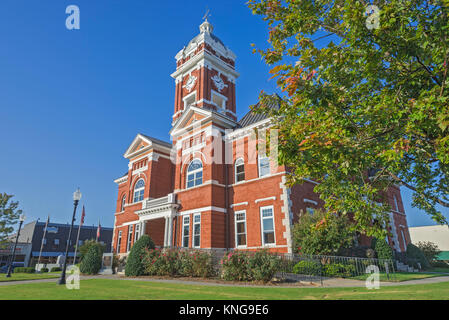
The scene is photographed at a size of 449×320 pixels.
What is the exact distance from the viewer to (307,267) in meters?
14.2

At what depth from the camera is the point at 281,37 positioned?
9.06 meters

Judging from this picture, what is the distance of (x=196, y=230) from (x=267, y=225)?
613cm

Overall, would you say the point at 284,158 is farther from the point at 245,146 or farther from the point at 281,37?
the point at 245,146

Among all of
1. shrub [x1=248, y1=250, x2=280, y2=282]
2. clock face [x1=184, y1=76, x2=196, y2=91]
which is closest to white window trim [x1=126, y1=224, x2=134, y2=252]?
clock face [x1=184, y1=76, x2=196, y2=91]

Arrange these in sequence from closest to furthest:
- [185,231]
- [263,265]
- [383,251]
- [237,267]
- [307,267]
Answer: [263,265] < [237,267] < [307,267] < [383,251] < [185,231]

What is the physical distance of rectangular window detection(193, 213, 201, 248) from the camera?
2159 cm

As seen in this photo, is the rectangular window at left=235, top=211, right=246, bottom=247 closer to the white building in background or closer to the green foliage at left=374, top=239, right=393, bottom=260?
the green foliage at left=374, top=239, right=393, bottom=260

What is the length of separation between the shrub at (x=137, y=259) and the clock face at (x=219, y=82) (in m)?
20.5

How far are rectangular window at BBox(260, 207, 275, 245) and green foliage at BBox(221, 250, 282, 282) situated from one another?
5.36m

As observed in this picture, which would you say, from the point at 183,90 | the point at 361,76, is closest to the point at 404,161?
the point at 361,76

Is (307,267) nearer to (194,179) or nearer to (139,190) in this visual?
(194,179)

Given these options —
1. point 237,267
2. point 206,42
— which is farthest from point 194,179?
point 206,42

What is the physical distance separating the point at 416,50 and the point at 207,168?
700 inches
